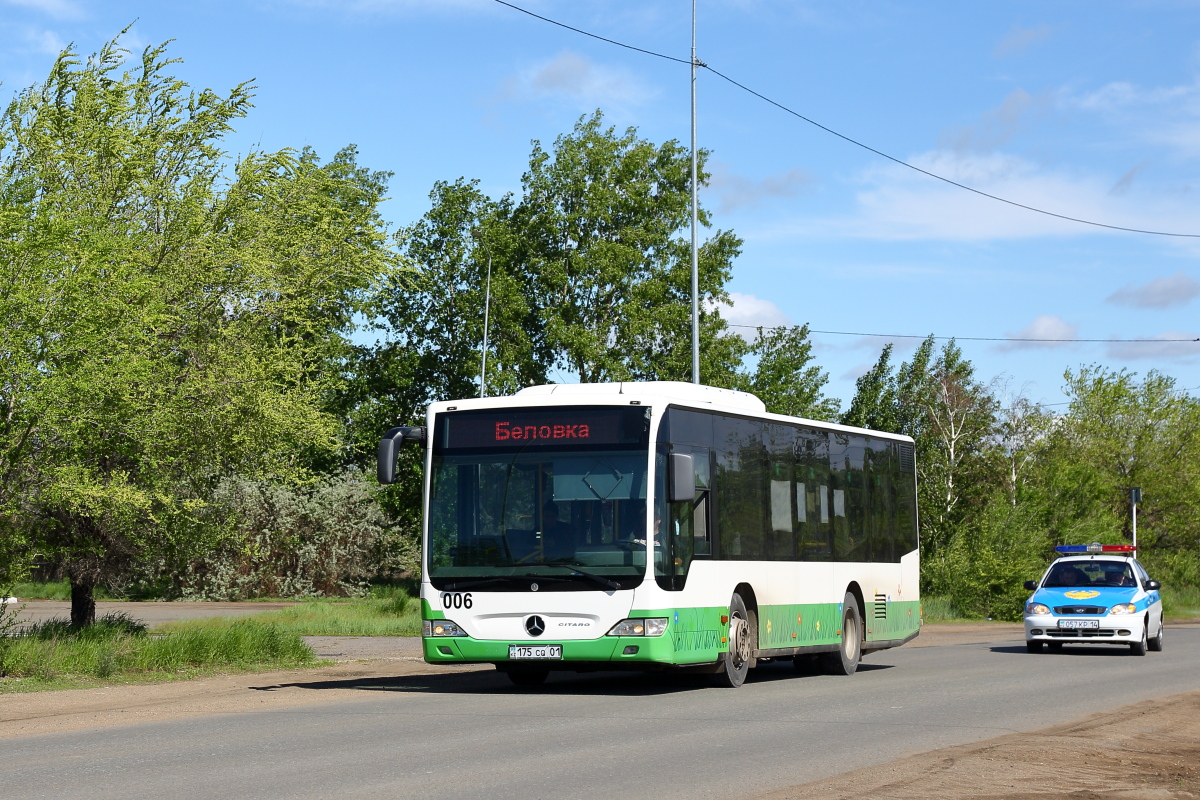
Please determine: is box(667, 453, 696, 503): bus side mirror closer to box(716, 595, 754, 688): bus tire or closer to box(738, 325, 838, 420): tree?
box(716, 595, 754, 688): bus tire

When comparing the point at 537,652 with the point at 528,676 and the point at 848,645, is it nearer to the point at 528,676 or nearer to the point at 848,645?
the point at 528,676

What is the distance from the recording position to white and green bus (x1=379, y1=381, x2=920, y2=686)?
15.8m

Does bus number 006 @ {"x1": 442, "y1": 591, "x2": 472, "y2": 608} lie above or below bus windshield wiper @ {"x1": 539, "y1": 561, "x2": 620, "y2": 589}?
below

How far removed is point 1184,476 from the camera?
6097cm

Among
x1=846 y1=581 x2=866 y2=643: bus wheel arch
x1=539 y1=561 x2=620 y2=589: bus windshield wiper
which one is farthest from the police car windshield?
x1=539 y1=561 x2=620 y2=589: bus windshield wiper

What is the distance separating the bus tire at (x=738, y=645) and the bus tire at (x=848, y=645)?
9.17 feet

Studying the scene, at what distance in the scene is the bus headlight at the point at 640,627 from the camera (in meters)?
15.5

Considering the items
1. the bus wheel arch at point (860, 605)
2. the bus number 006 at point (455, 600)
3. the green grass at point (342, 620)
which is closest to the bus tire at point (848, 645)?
the bus wheel arch at point (860, 605)

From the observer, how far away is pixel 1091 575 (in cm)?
2689

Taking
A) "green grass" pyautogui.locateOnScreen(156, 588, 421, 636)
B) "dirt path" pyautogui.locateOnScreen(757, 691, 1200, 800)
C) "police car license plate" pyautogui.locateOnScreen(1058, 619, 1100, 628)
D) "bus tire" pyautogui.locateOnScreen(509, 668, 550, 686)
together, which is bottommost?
"dirt path" pyautogui.locateOnScreen(757, 691, 1200, 800)

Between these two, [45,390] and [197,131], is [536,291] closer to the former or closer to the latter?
[197,131]

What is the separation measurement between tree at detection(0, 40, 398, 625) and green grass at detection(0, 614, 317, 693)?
1.38 metres

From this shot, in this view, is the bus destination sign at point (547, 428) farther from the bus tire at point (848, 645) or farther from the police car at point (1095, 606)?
the police car at point (1095, 606)

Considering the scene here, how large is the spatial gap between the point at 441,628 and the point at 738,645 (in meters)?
3.71
